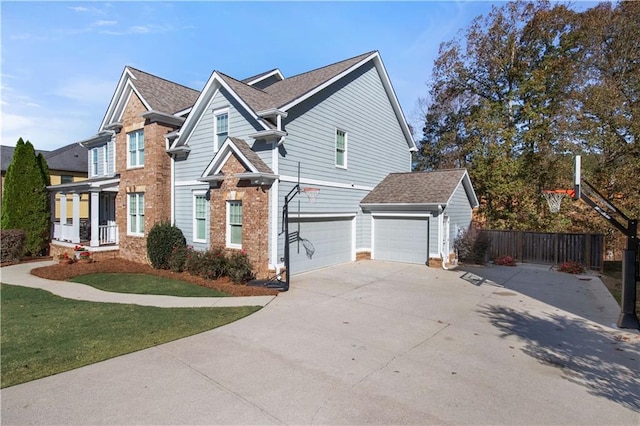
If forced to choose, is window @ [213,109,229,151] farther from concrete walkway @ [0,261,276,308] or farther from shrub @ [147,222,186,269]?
concrete walkway @ [0,261,276,308]

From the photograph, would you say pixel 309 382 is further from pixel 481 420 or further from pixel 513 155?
pixel 513 155

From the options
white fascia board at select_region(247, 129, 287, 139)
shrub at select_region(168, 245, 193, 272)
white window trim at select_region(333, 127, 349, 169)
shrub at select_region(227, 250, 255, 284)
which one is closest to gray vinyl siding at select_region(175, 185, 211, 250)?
shrub at select_region(168, 245, 193, 272)

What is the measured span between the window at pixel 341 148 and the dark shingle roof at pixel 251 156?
4.12 metres

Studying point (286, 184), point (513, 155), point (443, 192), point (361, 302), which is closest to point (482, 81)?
point (513, 155)

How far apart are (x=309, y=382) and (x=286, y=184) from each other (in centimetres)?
841

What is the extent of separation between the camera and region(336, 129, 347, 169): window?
15.0 meters

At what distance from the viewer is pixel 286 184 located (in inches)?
489

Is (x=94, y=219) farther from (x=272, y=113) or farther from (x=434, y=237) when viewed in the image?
(x=434, y=237)

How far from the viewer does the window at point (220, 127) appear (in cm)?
1364

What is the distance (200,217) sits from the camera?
1450 cm

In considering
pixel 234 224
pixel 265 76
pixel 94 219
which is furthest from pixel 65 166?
pixel 234 224

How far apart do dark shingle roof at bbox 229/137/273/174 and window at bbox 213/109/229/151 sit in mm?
1598

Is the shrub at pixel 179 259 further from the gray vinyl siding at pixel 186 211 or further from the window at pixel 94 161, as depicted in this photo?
the window at pixel 94 161

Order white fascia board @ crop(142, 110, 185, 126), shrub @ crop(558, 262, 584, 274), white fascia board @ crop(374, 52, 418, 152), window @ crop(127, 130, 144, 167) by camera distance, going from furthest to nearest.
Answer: white fascia board @ crop(374, 52, 418, 152) < window @ crop(127, 130, 144, 167) < white fascia board @ crop(142, 110, 185, 126) < shrub @ crop(558, 262, 584, 274)
